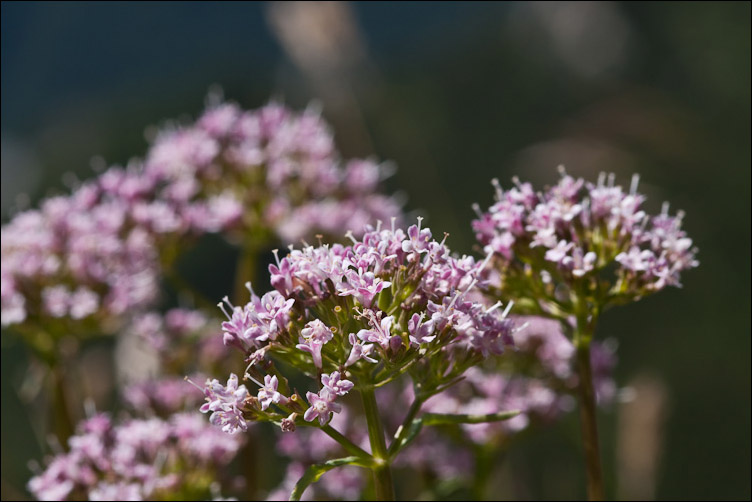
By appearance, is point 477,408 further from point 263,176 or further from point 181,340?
point 263,176

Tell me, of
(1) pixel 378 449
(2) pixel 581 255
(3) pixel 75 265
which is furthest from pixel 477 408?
(3) pixel 75 265

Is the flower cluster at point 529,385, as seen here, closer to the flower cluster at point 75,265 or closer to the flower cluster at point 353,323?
the flower cluster at point 353,323

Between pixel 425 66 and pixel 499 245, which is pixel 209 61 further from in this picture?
pixel 499 245

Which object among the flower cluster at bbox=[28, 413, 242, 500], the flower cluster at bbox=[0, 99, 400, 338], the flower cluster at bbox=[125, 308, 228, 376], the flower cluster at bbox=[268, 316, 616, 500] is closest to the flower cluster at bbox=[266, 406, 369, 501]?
the flower cluster at bbox=[268, 316, 616, 500]

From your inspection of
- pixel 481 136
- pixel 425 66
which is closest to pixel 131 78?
pixel 425 66

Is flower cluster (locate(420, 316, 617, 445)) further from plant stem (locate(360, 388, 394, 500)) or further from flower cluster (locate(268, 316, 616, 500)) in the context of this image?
plant stem (locate(360, 388, 394, 500))
